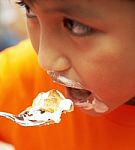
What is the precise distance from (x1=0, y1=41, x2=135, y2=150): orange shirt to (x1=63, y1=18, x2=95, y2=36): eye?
8.1 inches

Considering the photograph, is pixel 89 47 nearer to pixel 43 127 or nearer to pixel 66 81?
pixel 66 81

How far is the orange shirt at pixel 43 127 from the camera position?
0.85m

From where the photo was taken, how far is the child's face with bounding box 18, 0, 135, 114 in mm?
655

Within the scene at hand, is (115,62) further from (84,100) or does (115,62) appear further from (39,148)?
(39,148)

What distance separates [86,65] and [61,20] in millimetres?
80

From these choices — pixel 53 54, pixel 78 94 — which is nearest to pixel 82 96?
pixel 78 94

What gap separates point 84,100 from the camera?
0.77 m

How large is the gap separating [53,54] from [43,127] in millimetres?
264

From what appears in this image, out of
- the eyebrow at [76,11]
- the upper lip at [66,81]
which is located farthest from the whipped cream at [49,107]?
the eyebrow at [76,11]

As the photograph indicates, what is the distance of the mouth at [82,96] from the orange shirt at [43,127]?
76mm

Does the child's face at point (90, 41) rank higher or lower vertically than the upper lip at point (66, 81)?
higher

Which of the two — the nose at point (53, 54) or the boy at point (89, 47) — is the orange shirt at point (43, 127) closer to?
the boy at point (89, 47)

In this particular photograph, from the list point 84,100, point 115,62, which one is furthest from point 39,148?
point 115,62

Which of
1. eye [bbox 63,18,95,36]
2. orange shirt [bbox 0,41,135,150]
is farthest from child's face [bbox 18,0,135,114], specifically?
orange shirt [bbox 0,41,135,150]
